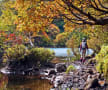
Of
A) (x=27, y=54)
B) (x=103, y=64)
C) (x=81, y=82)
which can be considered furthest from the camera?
(x=27, y=54)

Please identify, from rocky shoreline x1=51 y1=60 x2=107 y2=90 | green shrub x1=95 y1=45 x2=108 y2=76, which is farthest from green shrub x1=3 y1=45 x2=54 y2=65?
green shrub x1=95 y1=45 x2=108 y2=76

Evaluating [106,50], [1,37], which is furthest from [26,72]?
[106,50]

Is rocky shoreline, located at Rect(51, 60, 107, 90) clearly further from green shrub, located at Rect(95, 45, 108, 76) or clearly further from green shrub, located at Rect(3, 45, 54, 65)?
green shrub, located at Rect(3, 45, 54, 65)

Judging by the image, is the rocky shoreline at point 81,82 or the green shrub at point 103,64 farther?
the green shrub at point 103,64

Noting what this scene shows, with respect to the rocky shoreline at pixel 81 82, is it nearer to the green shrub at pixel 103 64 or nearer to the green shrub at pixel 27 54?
Result: the green shrub at pixel 103 64

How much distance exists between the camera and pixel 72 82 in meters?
9.67

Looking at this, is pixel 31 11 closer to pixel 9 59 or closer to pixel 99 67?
pixel 99 67

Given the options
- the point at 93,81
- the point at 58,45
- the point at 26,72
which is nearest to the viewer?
the point at 93,81

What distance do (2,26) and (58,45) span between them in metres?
27.5

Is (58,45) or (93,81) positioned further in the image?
(58,45)

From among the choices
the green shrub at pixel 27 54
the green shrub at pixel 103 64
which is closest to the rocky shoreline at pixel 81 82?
the green shrub at pixel 103 64

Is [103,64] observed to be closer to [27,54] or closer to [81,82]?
[81,82]

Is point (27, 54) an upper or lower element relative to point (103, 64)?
lower

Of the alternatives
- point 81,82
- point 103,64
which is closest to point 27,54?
point 81,82
